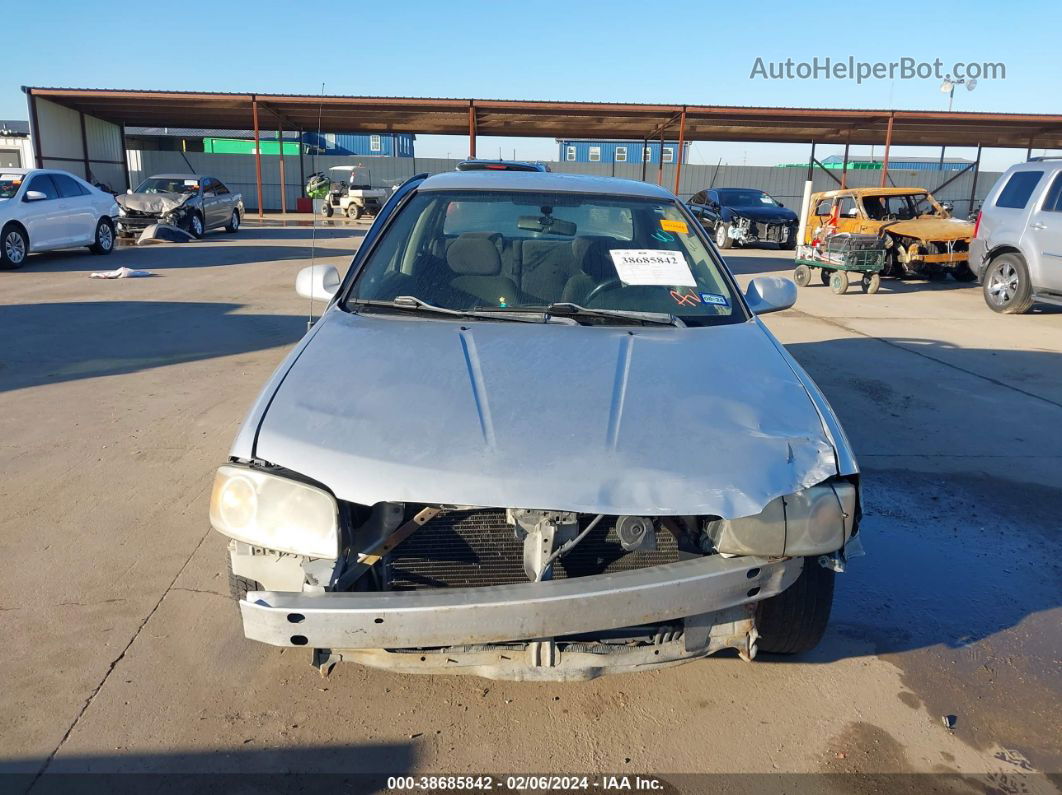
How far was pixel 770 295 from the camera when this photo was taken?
12.4 ft

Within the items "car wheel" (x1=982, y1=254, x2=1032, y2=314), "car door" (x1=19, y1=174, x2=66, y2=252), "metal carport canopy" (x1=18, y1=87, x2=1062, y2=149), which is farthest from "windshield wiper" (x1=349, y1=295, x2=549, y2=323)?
"metal carport canopy" (x1=18, y1=87, x2=1062, y2=149)

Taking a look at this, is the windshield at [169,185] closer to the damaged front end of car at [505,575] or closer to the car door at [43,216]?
the car door at [43,216]

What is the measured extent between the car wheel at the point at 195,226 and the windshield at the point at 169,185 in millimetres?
612

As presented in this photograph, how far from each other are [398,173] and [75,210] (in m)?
22.9

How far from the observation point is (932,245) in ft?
43.0

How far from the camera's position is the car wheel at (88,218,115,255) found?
1475 cm

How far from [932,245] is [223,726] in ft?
45.0

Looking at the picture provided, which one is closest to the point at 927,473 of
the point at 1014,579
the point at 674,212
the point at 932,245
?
the point at 1014,579

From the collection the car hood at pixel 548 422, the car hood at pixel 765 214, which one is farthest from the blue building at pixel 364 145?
the car hood at pixel 548 422

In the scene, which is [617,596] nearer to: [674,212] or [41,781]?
[41,781]

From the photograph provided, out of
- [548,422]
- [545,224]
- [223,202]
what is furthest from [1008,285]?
[223,202]

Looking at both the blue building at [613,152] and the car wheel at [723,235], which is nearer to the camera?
the car wheel at [723,235]

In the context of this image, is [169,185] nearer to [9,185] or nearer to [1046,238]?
[9,185]

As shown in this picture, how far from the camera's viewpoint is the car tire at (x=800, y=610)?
2512mm
